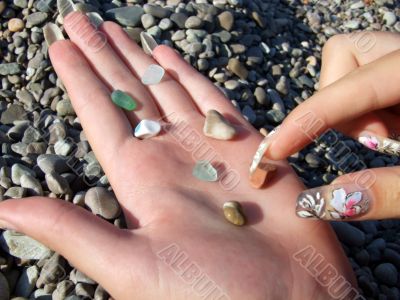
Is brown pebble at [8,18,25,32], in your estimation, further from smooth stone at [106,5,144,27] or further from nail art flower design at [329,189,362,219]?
nail art flower design at [329,189,362,219]

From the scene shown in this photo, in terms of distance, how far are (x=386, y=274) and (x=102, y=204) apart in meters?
1.18

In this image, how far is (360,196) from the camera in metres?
1.28

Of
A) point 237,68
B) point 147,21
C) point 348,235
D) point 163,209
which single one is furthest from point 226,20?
point 163,209

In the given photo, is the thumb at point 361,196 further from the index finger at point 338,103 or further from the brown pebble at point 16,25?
the brown pebble at point 16,25

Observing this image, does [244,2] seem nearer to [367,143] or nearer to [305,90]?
[305,90]

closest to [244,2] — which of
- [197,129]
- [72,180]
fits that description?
[197,129]

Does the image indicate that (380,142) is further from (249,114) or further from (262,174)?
(249,114)

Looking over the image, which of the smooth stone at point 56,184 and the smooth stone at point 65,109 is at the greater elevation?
the smooth stone at point 65,109

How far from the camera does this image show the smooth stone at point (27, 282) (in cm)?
167

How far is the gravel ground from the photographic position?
173 centimetres

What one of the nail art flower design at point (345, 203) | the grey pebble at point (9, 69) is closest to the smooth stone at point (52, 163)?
the grey pebble at point (9, 69)

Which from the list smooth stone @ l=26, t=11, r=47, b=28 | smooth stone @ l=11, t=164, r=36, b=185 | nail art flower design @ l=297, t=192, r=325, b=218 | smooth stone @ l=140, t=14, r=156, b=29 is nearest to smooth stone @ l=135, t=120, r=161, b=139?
smooth stone @ l=11, t=164, r=36, b=185

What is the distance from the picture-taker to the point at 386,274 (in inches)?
78.3

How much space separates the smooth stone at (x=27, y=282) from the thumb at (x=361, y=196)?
992mm
